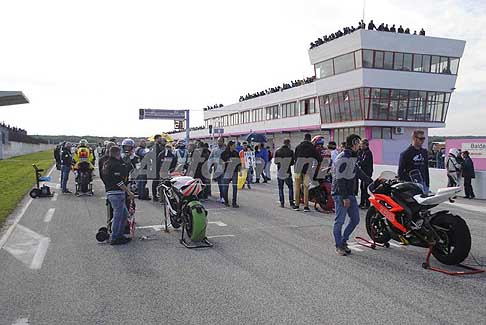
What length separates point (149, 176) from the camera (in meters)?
12.9

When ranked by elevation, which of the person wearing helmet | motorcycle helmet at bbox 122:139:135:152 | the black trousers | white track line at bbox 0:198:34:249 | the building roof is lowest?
white track line at bbox 0:198:34:249

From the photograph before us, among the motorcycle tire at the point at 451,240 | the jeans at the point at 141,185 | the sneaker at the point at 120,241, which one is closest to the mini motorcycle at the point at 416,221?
the motorcycle tire at the point at 451,240

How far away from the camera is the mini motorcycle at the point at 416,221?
232 inches

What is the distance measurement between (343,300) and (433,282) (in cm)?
143

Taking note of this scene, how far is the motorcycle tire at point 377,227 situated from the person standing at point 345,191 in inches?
21.5

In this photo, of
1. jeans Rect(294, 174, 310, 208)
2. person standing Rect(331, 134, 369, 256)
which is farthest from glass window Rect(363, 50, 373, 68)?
person standing Rect(331, 134, 369, 256)

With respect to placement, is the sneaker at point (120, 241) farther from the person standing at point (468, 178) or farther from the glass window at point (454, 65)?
the glass window at point (454, 65)

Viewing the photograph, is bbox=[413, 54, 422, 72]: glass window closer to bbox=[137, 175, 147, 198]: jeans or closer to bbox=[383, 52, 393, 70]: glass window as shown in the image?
bbox=[383, 52, 393, 70]: glass window

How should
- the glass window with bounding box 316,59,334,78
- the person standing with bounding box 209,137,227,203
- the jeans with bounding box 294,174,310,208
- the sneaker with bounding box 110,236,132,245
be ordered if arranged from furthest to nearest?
the glass window with bounding box 316,59,334,78
the person standing with bounding box 209,137,227,203
the jeans with bounding box 294,174,310,208
the sneaker with bounding box 110,236,132,245

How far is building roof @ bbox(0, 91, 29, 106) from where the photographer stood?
3475 centimetres

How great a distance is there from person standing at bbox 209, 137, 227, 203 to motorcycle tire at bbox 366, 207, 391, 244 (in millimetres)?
5750

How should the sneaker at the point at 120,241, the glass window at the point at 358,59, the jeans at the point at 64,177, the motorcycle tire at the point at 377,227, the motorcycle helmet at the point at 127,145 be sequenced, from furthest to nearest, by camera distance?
the glass window at the point at 358,59, the jeans at the point at 64,177, the motorcycle helmet at the point at 127,145, the sneaker at the point at 120,241, the motorcycle tire at the point at 377,227

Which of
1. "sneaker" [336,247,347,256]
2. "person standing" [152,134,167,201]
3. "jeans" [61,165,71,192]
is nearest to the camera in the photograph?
"sneaker" [336,247,347,256]

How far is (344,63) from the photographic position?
40.5m
